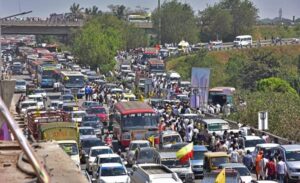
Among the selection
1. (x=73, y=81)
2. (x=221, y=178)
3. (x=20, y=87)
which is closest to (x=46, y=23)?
(x=73, y=81)

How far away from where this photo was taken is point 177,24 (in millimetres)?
119438

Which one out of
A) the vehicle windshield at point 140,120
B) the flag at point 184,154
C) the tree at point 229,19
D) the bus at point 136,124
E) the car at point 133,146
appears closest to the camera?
the flag at point 184,154

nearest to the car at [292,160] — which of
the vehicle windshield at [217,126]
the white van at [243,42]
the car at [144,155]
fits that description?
the car at [144,155]

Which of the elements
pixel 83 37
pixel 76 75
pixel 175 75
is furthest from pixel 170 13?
pixel 76 75

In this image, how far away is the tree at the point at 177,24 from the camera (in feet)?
390

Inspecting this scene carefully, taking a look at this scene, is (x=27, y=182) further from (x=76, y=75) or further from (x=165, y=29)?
(x=165, y=29)

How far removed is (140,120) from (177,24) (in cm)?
8419

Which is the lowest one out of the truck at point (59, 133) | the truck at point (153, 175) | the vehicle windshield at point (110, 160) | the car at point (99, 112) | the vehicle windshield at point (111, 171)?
the car at point (99, 112)

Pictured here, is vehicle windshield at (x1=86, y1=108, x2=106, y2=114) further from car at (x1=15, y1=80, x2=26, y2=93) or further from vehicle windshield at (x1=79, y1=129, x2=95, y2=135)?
car at (x1=15, y1=80, x2=26, y2=93)

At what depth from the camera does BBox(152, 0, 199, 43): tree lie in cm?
11875

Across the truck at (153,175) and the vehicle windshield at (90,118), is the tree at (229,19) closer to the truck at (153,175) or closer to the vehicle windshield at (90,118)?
the vehicle windshield at (90,118)

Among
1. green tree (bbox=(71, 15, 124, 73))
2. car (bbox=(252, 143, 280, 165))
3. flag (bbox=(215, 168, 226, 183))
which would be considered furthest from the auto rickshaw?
green tree (bbox=(71, 15, 124, 73))

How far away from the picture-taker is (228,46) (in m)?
103

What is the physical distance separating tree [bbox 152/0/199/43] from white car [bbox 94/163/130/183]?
304 ft
